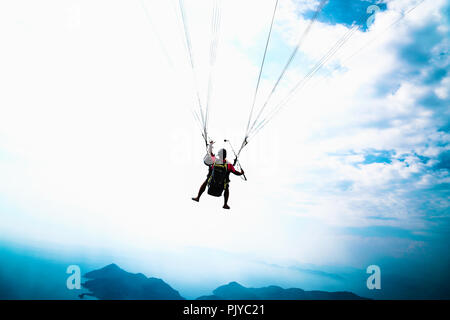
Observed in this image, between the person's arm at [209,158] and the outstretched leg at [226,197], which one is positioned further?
the outstretched leg at [226,197]

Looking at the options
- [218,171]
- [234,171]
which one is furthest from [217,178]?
[234,171]

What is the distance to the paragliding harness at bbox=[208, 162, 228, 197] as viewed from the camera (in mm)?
8867

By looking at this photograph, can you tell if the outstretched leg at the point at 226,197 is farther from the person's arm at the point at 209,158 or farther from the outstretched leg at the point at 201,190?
the person's arm at the point at 209,158

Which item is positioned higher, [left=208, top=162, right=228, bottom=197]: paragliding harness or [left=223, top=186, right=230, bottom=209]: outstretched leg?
[left=208, top=162, right=228, bottom=197]: paragliding harness

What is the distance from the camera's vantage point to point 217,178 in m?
8.90

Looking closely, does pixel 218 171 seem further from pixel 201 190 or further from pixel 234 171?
pixel 201 190

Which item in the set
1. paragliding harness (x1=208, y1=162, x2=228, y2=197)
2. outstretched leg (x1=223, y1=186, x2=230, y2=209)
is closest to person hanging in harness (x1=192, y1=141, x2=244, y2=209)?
paragliding harness (x1=208, y1=162, x2=228, y2=197)

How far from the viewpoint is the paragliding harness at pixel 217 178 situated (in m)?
8.87

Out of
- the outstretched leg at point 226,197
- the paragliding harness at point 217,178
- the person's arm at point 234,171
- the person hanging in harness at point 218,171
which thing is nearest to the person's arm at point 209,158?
the person hanging in harness at point 218,171

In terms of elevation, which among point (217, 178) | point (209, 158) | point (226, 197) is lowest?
point (226, 197)

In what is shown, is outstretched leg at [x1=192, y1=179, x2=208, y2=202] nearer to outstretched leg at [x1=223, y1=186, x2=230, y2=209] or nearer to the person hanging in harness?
the person hanging in harness

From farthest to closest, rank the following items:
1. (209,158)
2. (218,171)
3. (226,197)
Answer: (226,197) < (209,158) < (218,171)
